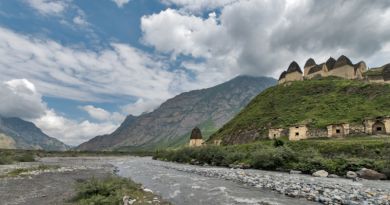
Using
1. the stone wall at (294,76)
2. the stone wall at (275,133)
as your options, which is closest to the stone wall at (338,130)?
the stone wall at (275,133)

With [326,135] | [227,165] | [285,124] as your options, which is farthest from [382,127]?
[227,165]

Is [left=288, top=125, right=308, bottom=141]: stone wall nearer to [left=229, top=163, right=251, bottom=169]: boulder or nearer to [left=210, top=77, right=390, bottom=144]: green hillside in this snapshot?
[left=210, top=77, right=390, bottom=144]: green hillside

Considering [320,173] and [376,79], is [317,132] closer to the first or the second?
[320,173]

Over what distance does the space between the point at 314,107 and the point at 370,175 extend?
5456cm

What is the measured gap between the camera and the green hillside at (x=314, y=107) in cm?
6706

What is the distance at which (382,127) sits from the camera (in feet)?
169

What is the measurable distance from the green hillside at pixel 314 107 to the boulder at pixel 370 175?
30.9m

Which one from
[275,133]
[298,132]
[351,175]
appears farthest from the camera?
[275,133]

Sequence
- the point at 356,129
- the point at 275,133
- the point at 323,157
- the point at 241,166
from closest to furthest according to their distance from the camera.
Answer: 1. the point at 323,157
2. the point at 241,166
3. the point at 356,129
4. the point at 275,133

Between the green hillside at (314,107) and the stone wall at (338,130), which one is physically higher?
the green hillside at (314,107)

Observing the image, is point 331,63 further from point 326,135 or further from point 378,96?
point 326,135

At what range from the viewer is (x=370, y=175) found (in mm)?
29672

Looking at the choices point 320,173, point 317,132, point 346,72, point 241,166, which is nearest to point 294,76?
point 346,72

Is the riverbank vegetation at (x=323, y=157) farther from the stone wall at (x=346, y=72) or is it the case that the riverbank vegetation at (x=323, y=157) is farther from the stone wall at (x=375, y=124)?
the stone wall at (x=346, y=72)
